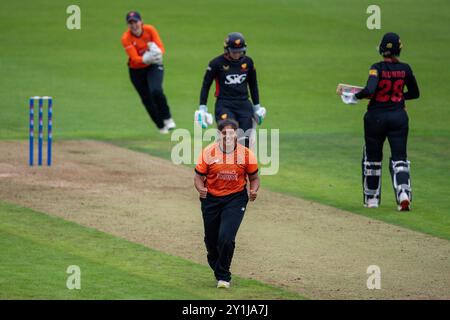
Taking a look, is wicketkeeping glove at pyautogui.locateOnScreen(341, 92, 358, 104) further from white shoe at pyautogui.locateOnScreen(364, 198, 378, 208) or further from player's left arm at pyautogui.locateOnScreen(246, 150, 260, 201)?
player's left arm at pyautogui.locateOnScreen(246, 150, 260, 201)

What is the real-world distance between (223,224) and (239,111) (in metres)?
5.63

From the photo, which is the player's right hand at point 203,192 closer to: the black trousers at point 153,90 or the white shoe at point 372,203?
the white shoe at point 372,203

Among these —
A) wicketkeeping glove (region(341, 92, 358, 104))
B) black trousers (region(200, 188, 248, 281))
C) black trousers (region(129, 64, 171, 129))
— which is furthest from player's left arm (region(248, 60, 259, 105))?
black trousers (region(129, 64, 171, 129))

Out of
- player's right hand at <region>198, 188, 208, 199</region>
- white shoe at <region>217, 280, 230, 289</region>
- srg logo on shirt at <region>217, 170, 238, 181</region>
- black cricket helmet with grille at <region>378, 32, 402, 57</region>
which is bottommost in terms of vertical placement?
white shoe at <region>217, 280, 230, 289</region>

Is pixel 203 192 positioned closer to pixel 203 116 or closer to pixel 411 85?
pixel 203 116

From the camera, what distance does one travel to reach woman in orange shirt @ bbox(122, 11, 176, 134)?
77.0ft

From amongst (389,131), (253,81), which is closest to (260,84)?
(253,81)

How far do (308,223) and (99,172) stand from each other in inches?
195

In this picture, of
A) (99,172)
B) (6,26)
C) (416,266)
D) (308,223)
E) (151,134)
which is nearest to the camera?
(416,266)

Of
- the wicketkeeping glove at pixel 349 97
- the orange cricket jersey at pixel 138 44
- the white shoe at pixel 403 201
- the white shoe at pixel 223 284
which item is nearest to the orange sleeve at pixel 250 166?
the white shoe at pixel 223 284

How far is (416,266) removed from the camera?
1391cm

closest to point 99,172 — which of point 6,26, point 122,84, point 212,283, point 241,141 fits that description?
point 241,141

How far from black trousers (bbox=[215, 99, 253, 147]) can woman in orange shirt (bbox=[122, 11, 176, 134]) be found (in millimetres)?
A: 5594

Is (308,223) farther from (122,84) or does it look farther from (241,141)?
(122,84)
